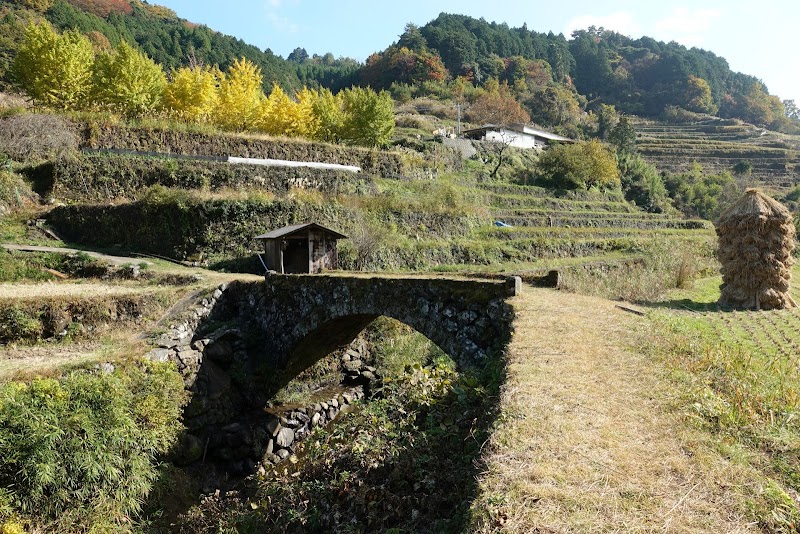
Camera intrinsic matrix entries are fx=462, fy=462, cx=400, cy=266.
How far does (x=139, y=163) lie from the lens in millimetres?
26062

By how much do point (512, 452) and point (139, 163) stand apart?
92.1 feet

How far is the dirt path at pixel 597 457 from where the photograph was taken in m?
3.14

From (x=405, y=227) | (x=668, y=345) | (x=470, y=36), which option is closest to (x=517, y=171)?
(x=405, y=227)

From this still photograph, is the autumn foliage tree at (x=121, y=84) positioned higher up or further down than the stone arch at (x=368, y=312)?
higher up

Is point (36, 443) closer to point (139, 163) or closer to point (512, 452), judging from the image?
point (512, 452)

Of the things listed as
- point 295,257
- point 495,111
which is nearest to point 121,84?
point 295,257

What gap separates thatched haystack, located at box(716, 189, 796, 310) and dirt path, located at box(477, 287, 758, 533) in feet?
52.9

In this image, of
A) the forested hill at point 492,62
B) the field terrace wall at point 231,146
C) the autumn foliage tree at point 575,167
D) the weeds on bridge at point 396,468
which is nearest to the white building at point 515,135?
the autumn foliage tree at point 575,167

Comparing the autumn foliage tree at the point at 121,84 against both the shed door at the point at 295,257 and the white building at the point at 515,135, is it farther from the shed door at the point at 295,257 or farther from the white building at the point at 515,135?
the white building at the point at 515,135

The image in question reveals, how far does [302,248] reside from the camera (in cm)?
2198

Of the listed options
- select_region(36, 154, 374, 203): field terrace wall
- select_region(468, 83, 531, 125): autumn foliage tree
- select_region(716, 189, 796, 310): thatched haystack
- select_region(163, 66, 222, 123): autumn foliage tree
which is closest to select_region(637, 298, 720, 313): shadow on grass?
select_region(716, 189, 796, 310): thatched haystack

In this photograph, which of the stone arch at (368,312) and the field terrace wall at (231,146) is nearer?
the stone arch at (368,312)

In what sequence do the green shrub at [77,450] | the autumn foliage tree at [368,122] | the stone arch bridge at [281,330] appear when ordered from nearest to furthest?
the green shrub at [77,450] → the stone arch bridge at [281,330] → the autumn foliage tree at [368,122]

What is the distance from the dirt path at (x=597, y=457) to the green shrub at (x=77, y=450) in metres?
8.51
